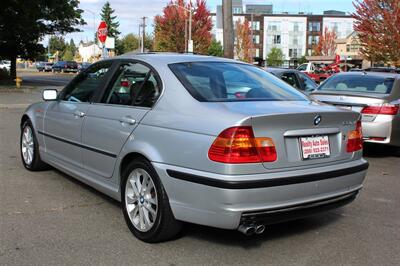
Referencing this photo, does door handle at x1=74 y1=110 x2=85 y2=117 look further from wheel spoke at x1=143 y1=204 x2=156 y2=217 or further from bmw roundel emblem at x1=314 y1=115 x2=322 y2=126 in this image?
bmw roundel emblem at x1=314 y1=115 x2=322 y2=126

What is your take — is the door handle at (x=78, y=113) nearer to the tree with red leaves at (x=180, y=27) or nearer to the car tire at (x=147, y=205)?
the car tire at (x=147, y=205)

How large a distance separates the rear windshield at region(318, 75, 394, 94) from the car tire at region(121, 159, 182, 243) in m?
6.02

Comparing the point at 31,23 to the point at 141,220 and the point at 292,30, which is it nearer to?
the point at 141,220

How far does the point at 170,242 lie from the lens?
435cm

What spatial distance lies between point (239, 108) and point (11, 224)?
243 centimetres

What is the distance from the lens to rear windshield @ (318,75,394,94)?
9.30 meters

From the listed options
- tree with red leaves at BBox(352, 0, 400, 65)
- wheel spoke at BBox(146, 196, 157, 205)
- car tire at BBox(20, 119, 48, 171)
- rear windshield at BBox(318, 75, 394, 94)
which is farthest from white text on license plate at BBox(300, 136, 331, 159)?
tree with red leaves at BBox(352, 0, 400, 65)

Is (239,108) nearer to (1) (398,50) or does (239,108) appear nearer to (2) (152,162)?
(2) (152,162)

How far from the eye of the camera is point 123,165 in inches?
183

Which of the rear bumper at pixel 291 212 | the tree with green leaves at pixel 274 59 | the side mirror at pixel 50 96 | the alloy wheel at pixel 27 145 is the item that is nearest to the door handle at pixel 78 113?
the side mirror at pixel 50 96

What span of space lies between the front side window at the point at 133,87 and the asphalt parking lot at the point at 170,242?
1.15 meters

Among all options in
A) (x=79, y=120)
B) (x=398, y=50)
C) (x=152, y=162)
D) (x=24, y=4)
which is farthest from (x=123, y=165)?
(x=398, y=50)

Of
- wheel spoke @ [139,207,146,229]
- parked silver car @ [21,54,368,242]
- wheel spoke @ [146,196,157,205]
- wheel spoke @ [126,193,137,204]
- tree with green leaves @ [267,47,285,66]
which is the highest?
tree with green leaves @ [267,47,285,66]

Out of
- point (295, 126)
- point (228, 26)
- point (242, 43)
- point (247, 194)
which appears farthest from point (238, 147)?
point (242, 43)
